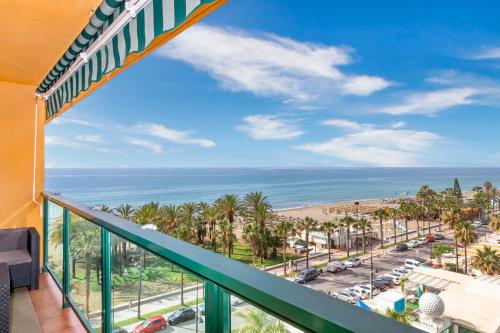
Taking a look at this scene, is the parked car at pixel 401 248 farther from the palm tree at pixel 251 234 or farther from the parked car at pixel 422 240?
Answer: the palm tree at pixel 251 234

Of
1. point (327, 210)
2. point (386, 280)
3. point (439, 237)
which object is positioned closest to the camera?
point (386, 280)

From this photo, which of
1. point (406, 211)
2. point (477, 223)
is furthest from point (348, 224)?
point (477, 223)

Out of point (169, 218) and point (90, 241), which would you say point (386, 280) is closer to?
point (169, 218)

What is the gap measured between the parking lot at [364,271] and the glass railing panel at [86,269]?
15516 mm

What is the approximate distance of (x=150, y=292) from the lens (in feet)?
3.75

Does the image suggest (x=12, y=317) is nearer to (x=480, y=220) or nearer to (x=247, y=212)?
(x=247, y=212)

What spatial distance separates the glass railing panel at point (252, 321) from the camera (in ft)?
1.82

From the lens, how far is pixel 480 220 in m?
23.0

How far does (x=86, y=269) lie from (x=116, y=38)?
1.45m

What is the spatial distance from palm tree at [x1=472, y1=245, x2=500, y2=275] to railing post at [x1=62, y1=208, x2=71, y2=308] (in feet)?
66.0

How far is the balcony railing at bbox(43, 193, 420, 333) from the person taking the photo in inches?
18.8

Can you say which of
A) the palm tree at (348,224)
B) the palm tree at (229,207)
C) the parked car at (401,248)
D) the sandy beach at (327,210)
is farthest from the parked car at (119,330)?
Result: the sandy beach at (327,210)

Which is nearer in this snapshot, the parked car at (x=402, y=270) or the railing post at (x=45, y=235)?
the railing post at (x=45, y=235)

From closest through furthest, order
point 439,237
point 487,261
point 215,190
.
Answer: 1. point 487,261
2. point 439,237
3. point 215,190
